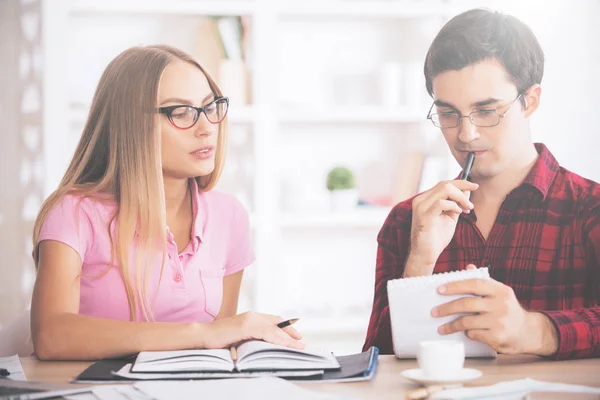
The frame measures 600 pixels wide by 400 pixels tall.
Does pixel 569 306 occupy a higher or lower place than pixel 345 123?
lower

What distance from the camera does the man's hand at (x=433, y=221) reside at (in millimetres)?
1520

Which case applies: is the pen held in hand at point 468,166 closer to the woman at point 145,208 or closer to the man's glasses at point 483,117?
the man's glasses at point 483,117

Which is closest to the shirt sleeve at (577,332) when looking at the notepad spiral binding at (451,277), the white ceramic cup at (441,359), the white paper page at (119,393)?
the notepad spiral binding at (451,277)

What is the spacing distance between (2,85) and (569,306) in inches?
90.4

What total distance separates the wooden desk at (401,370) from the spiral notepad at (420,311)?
25 millimetres

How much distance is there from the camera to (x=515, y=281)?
1672 mm

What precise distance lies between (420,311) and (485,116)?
2.08ft

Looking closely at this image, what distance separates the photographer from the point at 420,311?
1.29 m

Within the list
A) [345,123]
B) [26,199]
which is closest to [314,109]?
[345,123]

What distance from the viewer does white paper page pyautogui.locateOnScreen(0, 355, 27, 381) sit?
1.24m

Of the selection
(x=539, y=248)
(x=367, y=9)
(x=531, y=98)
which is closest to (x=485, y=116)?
(x=531, y=98)

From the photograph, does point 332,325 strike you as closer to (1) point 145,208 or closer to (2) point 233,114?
(2) point 233,114

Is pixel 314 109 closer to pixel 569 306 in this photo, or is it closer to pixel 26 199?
pixel 26 199

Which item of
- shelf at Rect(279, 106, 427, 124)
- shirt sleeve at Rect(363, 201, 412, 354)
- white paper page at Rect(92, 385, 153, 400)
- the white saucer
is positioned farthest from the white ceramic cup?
shelf at Rect(279, 106, 427, 124)
